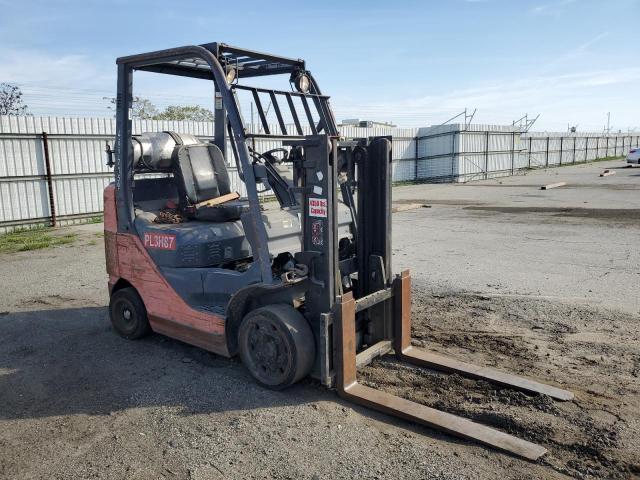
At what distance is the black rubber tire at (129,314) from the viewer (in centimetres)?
571

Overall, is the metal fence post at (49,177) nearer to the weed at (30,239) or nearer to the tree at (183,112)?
the weed at (30,239)

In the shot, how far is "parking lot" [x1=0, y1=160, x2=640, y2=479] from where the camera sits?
348 centimetres

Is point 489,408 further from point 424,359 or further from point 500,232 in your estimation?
point 500,232

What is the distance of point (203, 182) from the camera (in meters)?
5.60

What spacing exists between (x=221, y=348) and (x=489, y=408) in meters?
2.33

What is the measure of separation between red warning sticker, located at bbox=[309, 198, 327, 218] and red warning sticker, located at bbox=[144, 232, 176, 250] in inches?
59.2

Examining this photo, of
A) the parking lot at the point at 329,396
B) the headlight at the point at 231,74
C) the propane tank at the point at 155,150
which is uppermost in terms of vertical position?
the headlight at the point at 231,74

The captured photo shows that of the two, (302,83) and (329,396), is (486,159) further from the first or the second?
(329,396)

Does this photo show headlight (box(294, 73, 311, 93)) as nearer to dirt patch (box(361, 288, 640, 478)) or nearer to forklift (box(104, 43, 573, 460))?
forklift (box(104, 43, 573, 460))

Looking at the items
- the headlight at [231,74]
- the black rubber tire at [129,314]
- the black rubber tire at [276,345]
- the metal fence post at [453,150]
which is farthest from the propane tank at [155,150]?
the metal fence post at [453,150]

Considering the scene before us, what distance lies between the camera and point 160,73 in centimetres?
562

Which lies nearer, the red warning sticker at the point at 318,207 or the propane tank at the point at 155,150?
the red warning sticker at the point at 318,207

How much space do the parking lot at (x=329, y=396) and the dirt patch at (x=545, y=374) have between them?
0.02 m

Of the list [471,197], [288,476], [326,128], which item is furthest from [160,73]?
[471,197]
